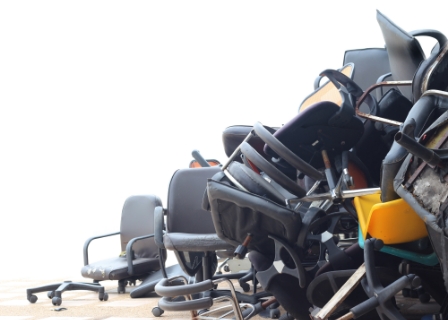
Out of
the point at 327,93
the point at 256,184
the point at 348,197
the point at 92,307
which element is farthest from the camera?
the point at 92,307

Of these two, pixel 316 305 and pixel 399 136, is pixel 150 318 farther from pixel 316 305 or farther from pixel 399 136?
pixel 399 136

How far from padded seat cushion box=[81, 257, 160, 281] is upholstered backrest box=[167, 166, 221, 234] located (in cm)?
100

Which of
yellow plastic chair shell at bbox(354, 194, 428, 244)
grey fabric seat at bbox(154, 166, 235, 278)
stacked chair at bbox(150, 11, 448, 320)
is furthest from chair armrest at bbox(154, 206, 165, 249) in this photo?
yellow plastic chair shell at bbox(354, 194, 428, 244)

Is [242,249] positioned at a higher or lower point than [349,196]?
lower

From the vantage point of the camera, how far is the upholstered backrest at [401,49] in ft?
4.84

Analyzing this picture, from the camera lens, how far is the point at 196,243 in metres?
2.22

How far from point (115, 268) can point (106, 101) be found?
7.48 ft

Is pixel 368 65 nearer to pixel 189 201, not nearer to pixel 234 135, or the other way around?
pixel 234 135

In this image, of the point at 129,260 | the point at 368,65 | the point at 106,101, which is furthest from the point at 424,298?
the point at 106,101

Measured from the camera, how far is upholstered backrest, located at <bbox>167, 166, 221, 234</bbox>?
273 cm

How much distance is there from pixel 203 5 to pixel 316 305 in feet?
12.4

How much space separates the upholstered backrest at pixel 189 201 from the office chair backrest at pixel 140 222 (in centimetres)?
100

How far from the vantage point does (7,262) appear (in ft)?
18.9

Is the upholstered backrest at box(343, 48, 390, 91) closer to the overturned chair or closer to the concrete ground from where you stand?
the overturned chair
